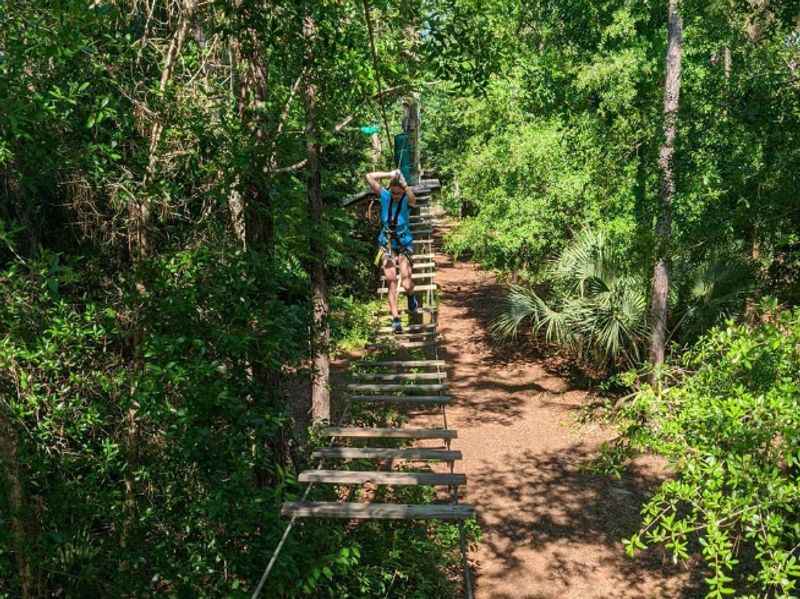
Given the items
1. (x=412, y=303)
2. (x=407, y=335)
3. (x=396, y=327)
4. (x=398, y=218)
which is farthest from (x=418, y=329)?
(x=398, y=218)

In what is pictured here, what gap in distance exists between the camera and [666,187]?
757 centimetres

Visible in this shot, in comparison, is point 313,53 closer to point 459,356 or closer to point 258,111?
point 258,111

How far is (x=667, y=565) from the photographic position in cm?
622

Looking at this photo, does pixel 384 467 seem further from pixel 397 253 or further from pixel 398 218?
pixel 398 218

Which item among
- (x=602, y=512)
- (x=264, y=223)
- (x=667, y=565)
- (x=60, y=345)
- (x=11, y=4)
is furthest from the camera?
(x=602, y=512)

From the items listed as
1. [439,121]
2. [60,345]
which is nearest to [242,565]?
[60,345]

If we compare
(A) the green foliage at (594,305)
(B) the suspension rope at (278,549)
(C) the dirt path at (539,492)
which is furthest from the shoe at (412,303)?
(B) the suspension rope at (278,549)

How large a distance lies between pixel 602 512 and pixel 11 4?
6.72m

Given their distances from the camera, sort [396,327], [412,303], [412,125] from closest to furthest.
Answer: [396,327] < [412,303] < [412,125]

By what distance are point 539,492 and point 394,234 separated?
3654mm

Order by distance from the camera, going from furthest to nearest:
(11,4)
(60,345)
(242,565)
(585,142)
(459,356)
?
(459,356), (585,142), (242,565), (60,345), (11,4)

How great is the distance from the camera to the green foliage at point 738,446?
2.82 metres

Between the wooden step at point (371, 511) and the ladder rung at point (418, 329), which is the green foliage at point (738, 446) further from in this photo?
the ladder rung at point (418, 329)

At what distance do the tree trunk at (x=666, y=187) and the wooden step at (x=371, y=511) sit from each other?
387cm
